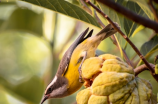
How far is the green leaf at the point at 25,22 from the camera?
2.75m

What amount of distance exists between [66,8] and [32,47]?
2.95 m

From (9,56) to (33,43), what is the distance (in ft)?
1.90

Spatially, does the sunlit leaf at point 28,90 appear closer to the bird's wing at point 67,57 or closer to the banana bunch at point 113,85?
the bird's wing at point 67,57

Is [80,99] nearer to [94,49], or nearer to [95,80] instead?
[95,80]

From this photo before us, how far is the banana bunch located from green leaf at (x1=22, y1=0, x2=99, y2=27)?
1.45 ft

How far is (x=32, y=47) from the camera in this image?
4.38m

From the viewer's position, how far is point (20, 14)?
271 centimetres

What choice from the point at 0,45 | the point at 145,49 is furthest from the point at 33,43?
the point at 145,49

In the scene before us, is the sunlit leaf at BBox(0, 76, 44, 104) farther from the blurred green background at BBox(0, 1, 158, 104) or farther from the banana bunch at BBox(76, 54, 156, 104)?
the banana bunch at BBox(76, 54, 156, 104)

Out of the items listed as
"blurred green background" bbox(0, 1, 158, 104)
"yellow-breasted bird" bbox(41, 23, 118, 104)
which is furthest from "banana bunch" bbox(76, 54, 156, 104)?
"yellow-breasted bird" bbox(41, 23, 118, 104)

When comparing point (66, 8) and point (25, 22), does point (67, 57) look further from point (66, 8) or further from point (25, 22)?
point (66, 8)

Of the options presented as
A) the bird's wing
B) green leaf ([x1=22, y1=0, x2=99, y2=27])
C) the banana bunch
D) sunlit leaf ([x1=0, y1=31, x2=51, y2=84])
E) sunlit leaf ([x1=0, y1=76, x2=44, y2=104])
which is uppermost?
green leaf ([x1=22, y1=0, x2=99, y2=27])

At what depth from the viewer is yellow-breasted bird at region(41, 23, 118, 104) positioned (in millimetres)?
2322

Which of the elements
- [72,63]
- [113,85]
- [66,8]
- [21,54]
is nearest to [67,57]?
[72,63]
